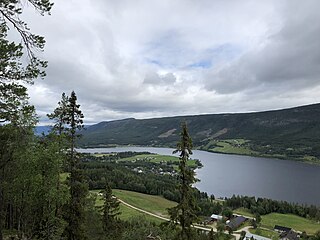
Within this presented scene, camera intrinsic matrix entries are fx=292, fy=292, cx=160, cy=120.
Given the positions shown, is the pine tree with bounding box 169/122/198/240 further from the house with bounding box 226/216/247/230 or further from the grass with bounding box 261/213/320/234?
the grass with bounding box 261/213/320/234

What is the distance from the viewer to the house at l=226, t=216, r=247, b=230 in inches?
2410

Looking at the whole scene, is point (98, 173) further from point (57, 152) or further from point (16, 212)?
point (57, 152)

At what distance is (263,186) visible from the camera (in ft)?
342

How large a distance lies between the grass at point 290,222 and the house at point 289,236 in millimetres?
6001

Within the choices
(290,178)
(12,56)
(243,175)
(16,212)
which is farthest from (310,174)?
(12,56)

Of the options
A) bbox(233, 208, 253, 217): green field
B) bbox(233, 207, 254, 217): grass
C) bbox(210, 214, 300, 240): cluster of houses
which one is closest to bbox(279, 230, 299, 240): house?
bbox(210, 214, 300, 240): cluster of houses

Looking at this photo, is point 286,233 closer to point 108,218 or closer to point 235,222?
point 235,222

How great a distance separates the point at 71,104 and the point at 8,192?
6.43 meters

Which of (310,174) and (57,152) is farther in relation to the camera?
(310,174)

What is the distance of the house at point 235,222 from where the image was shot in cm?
6121

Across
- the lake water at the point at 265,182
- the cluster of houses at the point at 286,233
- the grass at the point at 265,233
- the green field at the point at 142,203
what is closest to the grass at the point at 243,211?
the cluster of houses at the point at 286,233

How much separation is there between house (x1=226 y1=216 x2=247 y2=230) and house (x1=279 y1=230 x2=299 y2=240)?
30.3 feet

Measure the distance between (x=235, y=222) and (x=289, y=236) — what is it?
11.6 m

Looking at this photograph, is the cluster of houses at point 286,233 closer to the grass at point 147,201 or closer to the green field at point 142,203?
the green field at point 142,203
